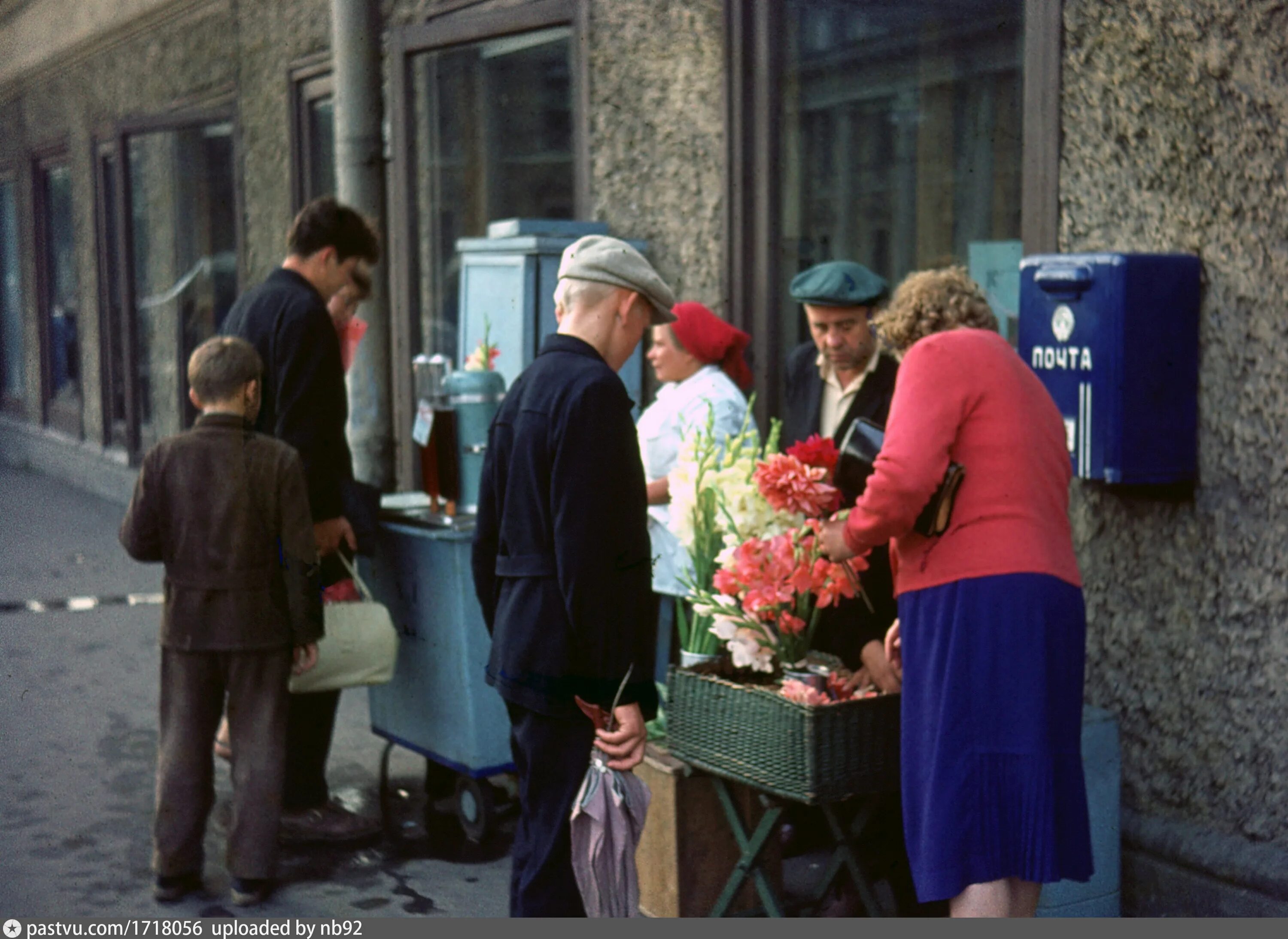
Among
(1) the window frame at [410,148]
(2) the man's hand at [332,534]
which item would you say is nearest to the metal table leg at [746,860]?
(2) the man's hand at [332,534]

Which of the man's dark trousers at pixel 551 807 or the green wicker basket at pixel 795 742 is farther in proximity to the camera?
the green wicker basket at pixel 795 742

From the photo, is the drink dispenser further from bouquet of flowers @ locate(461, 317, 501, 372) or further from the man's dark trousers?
the man's dark trousers

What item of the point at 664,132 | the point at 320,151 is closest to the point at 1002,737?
the point at 664,132

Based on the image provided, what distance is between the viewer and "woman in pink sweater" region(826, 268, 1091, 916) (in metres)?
3.08

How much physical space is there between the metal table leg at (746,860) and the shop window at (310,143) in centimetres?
624

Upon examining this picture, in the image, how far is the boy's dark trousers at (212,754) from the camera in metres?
4.21

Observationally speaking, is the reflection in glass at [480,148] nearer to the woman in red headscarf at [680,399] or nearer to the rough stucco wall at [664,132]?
the rough stucco wall at [664,132]

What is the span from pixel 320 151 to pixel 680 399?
5.20m

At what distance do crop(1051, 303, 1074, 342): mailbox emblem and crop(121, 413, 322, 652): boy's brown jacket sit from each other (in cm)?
206

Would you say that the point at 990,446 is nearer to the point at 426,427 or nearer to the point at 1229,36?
the point at 1229,36

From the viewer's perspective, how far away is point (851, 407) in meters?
4.19

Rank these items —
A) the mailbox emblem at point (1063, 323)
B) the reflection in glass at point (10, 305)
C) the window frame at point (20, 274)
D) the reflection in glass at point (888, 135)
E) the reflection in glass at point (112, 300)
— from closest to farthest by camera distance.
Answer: the mailbox emblem at point (1063, 323) → the reflection in glass at point (888, 135) → the reflection in glass at point (112, 300) → the window frame at point (20, 274) → the reflection in glass at point (10, 305)

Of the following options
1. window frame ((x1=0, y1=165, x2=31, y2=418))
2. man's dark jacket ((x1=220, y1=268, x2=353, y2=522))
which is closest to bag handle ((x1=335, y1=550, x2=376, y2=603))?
man's dark jacket ((x1=220, y1=268, x2=353, y2=522))

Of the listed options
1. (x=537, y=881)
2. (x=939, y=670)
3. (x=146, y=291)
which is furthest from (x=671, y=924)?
(x=146, y=291)
